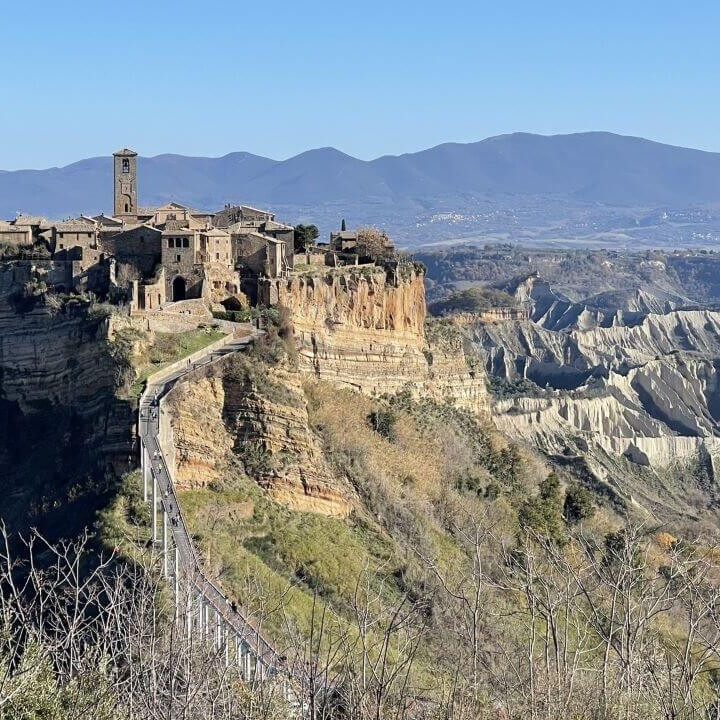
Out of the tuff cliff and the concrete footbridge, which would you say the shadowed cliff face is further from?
the tuff cliff

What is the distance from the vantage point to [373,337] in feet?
148

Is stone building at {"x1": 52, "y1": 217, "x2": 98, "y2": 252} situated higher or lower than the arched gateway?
higher

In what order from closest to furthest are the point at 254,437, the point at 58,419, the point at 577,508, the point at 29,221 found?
1. the point at 254,437
2. the point at 58,419
3. the point at 577,508
4. the point at 29,221

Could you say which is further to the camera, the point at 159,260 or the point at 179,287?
the point at 159,260

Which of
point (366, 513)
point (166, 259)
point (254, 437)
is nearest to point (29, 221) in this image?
point (166, 259)

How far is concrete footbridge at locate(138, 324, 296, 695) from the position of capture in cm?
2075

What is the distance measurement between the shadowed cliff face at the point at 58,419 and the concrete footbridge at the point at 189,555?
0.80 m

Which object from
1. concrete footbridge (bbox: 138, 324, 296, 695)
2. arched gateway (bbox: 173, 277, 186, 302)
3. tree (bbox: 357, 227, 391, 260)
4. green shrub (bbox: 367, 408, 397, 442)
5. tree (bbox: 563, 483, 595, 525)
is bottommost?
tree (bbox: 563, 483, 595, 525)

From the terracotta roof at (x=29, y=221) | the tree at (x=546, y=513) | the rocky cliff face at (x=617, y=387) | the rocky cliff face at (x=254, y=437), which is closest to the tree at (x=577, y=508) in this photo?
the tree at (x=546, y=513)

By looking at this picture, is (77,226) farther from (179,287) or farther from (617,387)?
(617,387)

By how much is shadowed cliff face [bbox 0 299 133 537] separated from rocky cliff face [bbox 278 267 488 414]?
6282 millimetres

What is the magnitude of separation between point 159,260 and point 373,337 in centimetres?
699

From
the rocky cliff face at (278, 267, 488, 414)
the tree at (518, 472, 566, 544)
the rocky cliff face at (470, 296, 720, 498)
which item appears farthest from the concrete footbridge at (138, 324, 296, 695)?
the rocky cliff face at (470, 296, 720, 498)

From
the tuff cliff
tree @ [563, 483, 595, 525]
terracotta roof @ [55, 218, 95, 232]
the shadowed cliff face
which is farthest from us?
tree @ [563, 483, 595, 525]
